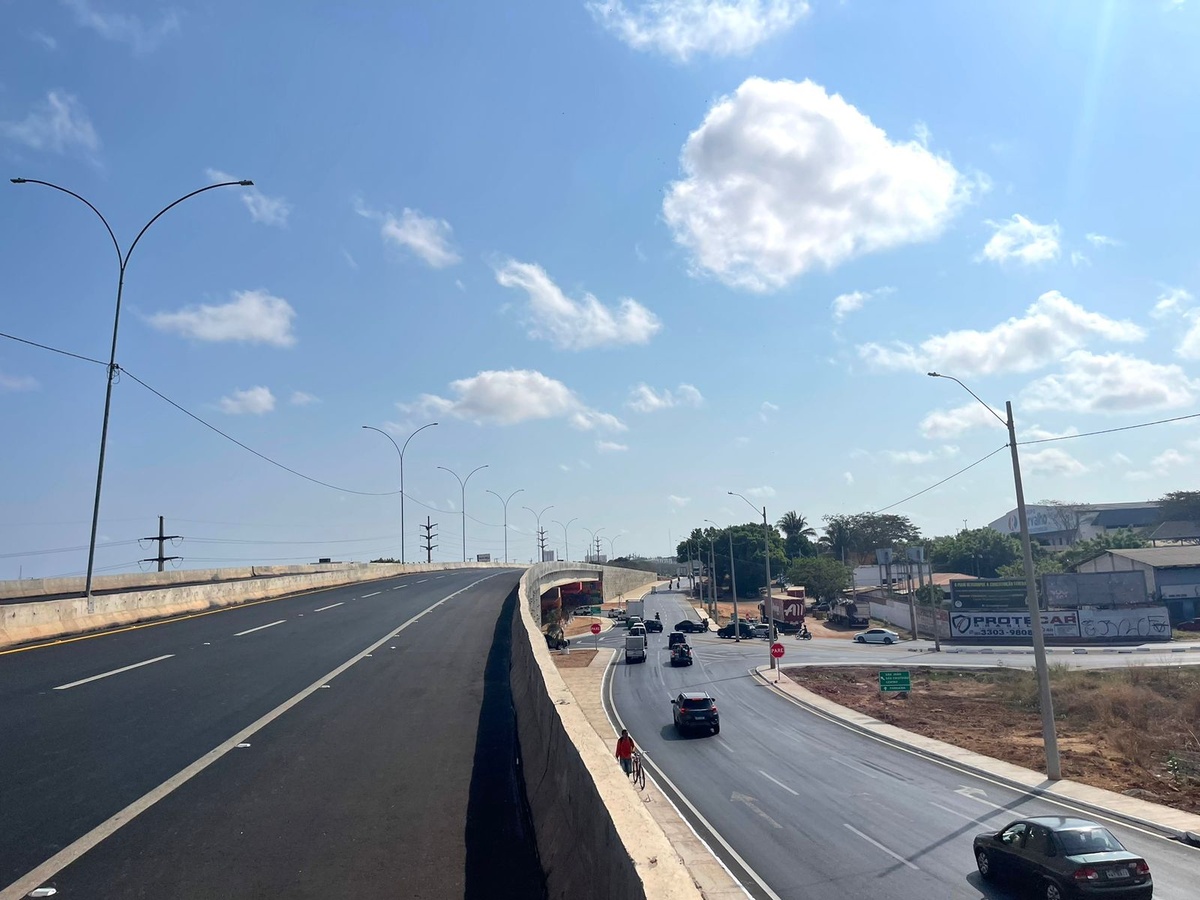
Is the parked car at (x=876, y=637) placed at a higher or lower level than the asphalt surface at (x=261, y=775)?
lower

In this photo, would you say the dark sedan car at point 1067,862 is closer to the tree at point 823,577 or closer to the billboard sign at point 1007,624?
the billboard sign at point 1007,624

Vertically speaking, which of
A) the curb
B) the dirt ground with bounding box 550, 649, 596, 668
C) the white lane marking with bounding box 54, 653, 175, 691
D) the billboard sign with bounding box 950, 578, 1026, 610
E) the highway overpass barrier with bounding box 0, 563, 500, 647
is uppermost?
the highway overpass barrier with bounding box 0, 563, 500, 647

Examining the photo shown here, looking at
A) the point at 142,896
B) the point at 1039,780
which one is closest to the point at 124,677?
the point at 142,896

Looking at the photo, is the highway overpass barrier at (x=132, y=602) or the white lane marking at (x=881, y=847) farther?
the highway overpass barrier at (x=132, y=602)

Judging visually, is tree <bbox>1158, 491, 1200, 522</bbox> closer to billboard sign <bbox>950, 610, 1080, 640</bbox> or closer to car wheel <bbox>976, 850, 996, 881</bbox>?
billboard sign <bbox>950, 610, 1080, 640</bbox>

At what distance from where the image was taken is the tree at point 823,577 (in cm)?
11575

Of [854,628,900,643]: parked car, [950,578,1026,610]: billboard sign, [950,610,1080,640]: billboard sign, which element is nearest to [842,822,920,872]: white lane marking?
[854,628,900,643]: parked car

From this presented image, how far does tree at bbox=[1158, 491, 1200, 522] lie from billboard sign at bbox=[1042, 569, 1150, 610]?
234ft

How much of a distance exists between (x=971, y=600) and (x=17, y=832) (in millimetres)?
85170

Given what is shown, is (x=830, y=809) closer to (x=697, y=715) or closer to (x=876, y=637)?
(x=697, y=715)

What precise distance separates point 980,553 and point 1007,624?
50296 mm

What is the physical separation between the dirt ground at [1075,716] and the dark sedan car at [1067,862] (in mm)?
10661

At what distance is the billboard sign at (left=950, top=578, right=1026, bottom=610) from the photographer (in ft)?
261

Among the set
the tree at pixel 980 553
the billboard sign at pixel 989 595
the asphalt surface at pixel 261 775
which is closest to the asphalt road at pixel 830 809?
the asphalt surface at pixel 261 775
